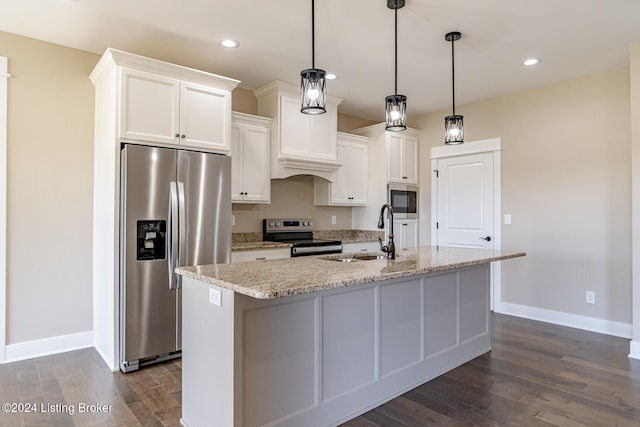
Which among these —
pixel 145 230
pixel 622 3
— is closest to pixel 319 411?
pixel 145 230

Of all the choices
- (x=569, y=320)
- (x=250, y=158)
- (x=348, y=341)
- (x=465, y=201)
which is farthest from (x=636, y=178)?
(x=250, y=158)

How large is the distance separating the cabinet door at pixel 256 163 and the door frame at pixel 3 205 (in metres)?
2.01

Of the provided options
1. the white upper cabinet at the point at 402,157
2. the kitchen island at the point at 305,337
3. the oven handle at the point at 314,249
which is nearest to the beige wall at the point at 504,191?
the white upper cabinet at the point at 402,157

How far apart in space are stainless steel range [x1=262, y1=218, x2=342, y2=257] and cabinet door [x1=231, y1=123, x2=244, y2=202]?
2.26 feet

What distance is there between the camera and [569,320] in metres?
4.19

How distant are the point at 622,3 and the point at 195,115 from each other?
3.35 metres

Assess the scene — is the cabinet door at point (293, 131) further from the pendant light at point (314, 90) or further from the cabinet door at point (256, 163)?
the pendant light at point (314, 90)

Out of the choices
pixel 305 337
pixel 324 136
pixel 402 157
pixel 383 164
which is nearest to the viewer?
pixel 305 337

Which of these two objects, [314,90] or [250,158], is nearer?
[314,90]

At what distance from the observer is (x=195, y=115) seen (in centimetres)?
341

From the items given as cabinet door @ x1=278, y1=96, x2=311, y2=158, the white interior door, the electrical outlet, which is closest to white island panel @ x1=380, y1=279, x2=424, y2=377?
the electrical outlet

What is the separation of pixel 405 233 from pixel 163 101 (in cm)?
361

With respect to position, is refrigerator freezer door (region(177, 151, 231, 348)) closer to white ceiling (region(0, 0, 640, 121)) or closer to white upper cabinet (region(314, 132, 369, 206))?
white ceiling (region(0, 0, 640, 121))

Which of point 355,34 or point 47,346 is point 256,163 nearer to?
point 355,34
